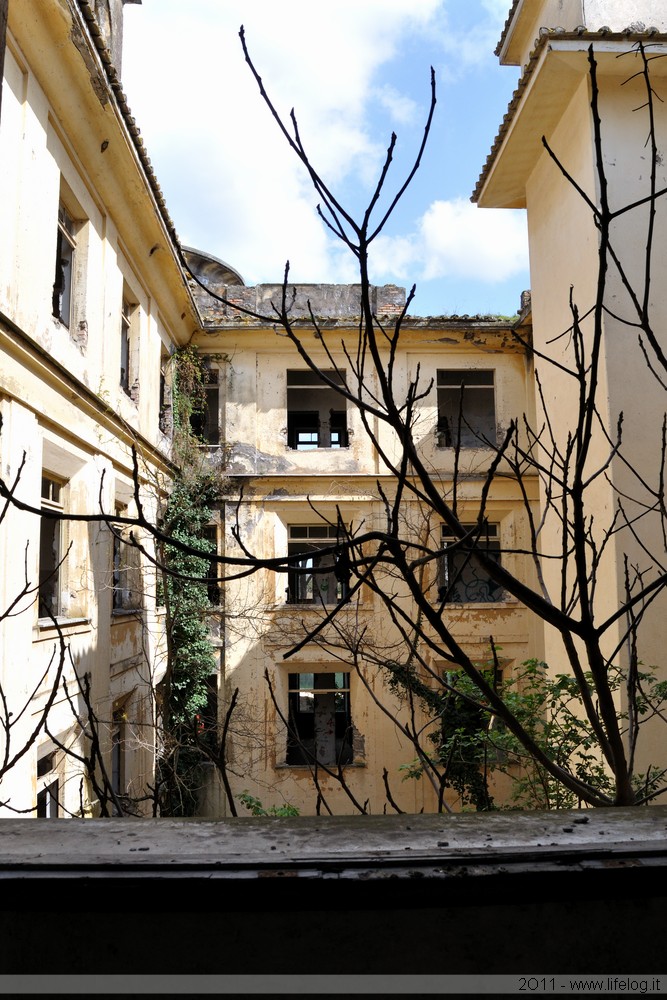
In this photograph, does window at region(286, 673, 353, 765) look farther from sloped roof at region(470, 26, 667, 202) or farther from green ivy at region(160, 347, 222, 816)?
sloped roof at region(470, 26, 667, 202)

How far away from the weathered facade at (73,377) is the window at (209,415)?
2.47 meters

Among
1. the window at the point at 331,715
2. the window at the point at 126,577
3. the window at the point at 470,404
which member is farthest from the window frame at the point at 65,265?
the window at the point at 331,715

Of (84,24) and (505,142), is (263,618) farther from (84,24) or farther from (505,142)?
(84,24)

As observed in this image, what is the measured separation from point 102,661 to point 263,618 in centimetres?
497

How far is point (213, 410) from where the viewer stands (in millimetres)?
15953

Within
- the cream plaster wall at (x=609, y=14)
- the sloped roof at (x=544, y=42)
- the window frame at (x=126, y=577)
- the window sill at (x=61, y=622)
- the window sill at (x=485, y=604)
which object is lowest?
the window sill at (x=61, y=622)

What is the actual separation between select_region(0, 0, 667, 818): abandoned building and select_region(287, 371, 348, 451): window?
0.21ft

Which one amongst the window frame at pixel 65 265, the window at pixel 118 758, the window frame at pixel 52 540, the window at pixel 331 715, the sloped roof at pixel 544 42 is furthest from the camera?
the window at pixel 331 715

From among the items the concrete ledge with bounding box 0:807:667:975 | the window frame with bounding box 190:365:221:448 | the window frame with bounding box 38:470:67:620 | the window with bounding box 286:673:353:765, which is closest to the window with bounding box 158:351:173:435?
the window frame with bounding box 190:365:221:448

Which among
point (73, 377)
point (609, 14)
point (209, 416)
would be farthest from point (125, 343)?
point (609, 14)

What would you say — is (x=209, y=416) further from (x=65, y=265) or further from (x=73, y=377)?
(x=73, y=377)

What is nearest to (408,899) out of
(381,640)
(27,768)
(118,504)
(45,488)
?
(27,768)

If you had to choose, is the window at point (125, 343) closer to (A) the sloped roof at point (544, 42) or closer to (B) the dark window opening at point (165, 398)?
(B) the dark window opening at point (165, 398)

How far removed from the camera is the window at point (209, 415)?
49.8ft
